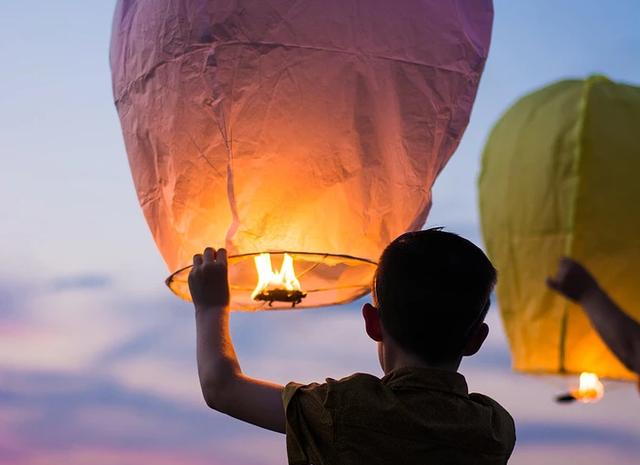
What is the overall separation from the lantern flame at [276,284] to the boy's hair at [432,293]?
654mm

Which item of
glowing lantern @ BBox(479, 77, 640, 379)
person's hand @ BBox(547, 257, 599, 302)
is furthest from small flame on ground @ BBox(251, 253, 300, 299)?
person's hand @ BBox(547, 257, 599, 302)

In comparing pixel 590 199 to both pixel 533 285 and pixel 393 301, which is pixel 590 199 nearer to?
pixel 533 285

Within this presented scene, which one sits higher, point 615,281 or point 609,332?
point 615,281

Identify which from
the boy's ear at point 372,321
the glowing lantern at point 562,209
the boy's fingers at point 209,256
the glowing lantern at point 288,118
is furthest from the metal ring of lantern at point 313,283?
the boy's ear at point 372,321

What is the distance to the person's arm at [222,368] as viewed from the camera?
1.54 metres

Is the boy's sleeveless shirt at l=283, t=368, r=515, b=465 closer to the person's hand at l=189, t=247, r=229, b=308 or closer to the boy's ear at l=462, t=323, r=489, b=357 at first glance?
the boy's ear at l=462, t=323, r=489, b=357

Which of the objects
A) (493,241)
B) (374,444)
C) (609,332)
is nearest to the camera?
(374,444)

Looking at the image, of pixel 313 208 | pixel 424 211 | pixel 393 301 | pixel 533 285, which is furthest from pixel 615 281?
pixel 393 301

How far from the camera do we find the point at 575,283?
5.19 feet

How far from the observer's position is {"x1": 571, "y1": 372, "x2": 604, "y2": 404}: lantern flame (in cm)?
215

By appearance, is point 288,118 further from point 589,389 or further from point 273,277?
point 589,389

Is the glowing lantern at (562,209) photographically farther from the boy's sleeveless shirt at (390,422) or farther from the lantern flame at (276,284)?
the boy's sleeveless shirt at (390,422)

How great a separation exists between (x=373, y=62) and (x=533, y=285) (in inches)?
25.5

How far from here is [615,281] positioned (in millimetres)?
2146
